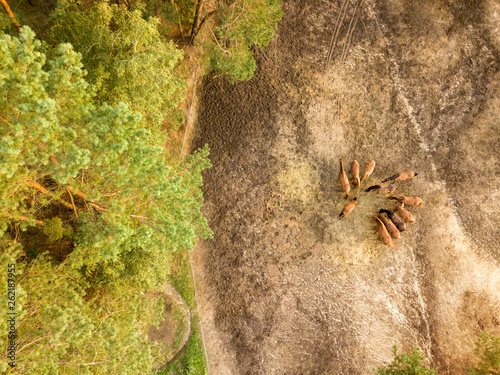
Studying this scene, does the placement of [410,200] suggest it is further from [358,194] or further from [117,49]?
[117,49]

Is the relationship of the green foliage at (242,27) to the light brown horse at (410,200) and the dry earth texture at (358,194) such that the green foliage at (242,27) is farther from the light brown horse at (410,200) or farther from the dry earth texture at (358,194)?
the light brown horse at (410,200)

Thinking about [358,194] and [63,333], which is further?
[358,194]

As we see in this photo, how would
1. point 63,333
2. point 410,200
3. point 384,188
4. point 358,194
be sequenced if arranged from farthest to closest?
point 358,194, point 410,200, point 384,188, point 63,333

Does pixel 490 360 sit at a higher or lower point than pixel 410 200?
lower

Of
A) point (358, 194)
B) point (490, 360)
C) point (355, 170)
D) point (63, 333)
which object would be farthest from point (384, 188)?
point (63, 333)

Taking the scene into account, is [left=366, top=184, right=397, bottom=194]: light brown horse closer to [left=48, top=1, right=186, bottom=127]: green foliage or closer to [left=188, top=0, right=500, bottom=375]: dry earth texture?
[left=188, top=0, right=500, bottom=375]: dry earth texture

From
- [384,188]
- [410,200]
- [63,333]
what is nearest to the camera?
[63,333]

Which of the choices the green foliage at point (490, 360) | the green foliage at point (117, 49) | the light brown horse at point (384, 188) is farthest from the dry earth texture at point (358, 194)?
the green foliage at point (117, 49)
